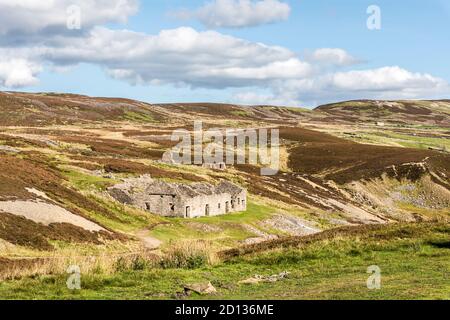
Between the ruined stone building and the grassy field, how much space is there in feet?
101

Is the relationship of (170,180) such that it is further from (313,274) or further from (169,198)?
(313,274)

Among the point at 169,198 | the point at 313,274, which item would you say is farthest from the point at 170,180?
the point at 313,274

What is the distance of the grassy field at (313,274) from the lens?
19.3m

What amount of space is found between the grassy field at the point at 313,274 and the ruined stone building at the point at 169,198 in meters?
30.7

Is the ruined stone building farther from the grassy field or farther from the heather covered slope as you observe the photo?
the grassy field

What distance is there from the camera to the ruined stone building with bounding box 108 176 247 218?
63031 millimetres

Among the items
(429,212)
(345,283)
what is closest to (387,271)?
(345,283)

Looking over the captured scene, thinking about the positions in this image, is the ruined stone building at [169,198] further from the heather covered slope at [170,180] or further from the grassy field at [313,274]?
the grassy field at [313,274]

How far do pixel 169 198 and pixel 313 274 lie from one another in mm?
40052

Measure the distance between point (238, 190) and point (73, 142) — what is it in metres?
52.1

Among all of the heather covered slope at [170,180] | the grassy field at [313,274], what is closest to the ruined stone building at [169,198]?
the heather covered slope at [170,180]

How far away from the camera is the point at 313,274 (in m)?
24.6
